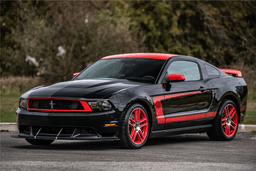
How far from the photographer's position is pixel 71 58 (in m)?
29.6

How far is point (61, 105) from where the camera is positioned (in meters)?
8.32

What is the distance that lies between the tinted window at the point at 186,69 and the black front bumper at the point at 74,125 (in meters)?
1.81

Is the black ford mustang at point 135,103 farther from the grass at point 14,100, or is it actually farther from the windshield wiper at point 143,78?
the grass at point 14,100

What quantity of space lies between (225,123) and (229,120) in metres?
0.13

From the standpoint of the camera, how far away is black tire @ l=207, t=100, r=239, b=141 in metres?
10.3

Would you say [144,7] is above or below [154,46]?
above

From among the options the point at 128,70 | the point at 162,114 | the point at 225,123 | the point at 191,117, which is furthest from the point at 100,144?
the point at 225,123

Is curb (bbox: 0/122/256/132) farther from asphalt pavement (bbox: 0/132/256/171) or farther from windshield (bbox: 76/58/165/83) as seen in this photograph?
windshield (bbox: 76/58/165/83)

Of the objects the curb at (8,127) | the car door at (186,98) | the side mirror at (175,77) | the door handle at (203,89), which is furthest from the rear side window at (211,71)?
the curb at (8,127)

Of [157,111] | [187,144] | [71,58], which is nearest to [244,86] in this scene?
[187,144]

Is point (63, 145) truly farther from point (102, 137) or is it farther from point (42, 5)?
point (42, 5)

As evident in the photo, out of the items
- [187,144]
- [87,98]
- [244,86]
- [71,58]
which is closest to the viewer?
[87,98]

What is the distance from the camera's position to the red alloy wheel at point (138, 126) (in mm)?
8578

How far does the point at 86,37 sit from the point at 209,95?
20.8 meters
